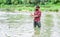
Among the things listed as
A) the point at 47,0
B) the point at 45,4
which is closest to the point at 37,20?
the point at 45,4

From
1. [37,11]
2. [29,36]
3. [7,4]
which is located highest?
[37,11]

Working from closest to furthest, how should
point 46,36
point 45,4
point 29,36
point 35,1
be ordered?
point 46,36 → point 29,36 → point 45,4 → point 35,1

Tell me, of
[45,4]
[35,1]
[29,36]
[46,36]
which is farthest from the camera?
[35,1]

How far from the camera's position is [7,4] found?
53469mm

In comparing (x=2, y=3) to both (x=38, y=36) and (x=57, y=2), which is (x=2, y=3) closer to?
(x=57, y=2)

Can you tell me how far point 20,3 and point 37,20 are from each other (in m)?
39.2

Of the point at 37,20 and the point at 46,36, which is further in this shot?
the point at 37,20

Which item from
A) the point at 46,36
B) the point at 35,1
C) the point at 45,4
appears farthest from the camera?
the point at 35,1

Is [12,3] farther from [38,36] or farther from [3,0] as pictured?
[38,36]

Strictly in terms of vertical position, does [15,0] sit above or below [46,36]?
below

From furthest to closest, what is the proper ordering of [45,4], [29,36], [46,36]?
[45,4]
[29,36]
[46,36]

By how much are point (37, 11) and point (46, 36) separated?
190 cm

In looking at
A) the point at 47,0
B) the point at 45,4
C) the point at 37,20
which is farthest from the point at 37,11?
the point at 47,0

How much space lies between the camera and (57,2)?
5184 cm
